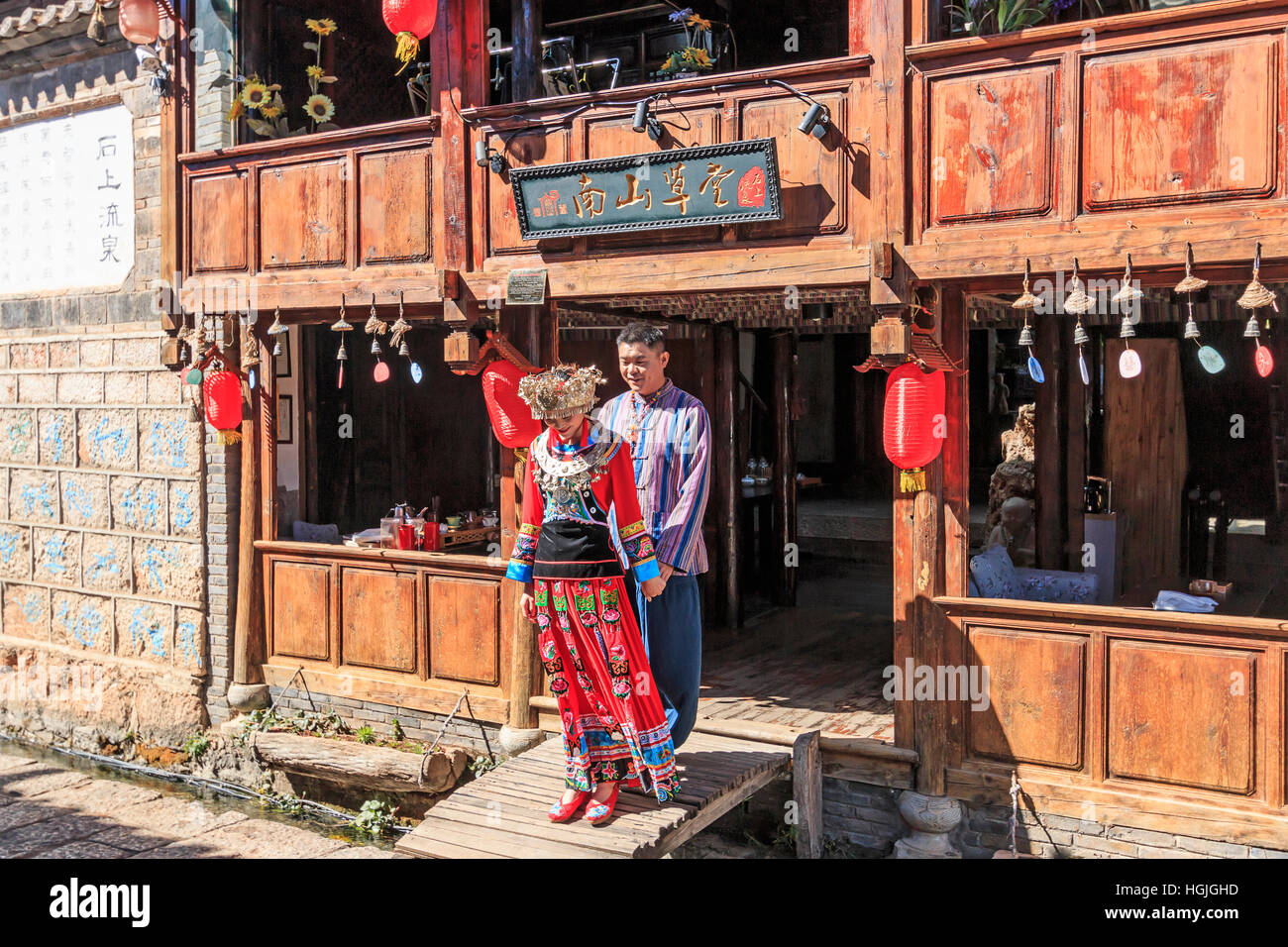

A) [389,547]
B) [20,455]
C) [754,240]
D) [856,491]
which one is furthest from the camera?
[856,491]

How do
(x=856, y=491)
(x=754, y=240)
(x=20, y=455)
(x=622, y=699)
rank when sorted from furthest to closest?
(x=856, y=491) → (x=20, y=455) → (x=754, y=240) → (x=622, y=699)

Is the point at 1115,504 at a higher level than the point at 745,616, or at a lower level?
higher

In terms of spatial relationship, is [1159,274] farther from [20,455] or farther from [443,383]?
[20,455]

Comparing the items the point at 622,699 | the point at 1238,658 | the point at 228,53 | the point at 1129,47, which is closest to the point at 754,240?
the point at 1129,47

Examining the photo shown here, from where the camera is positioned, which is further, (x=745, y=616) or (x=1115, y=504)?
(x=745, y=616)

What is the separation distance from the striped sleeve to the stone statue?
456 cm

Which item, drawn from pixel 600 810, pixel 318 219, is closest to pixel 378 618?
pixel 318 219

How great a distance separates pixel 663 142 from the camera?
7555 millimetres

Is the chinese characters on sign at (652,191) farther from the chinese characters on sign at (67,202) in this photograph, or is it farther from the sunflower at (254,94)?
the chinese characters on sign at (67,202)

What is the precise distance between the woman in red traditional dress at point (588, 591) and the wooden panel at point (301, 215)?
3.87 m

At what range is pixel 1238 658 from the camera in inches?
249

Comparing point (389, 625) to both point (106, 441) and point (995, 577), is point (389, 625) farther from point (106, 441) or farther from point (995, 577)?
point (995, 577)

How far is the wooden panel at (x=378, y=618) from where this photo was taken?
9.32 meters

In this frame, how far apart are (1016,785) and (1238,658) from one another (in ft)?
5.04
